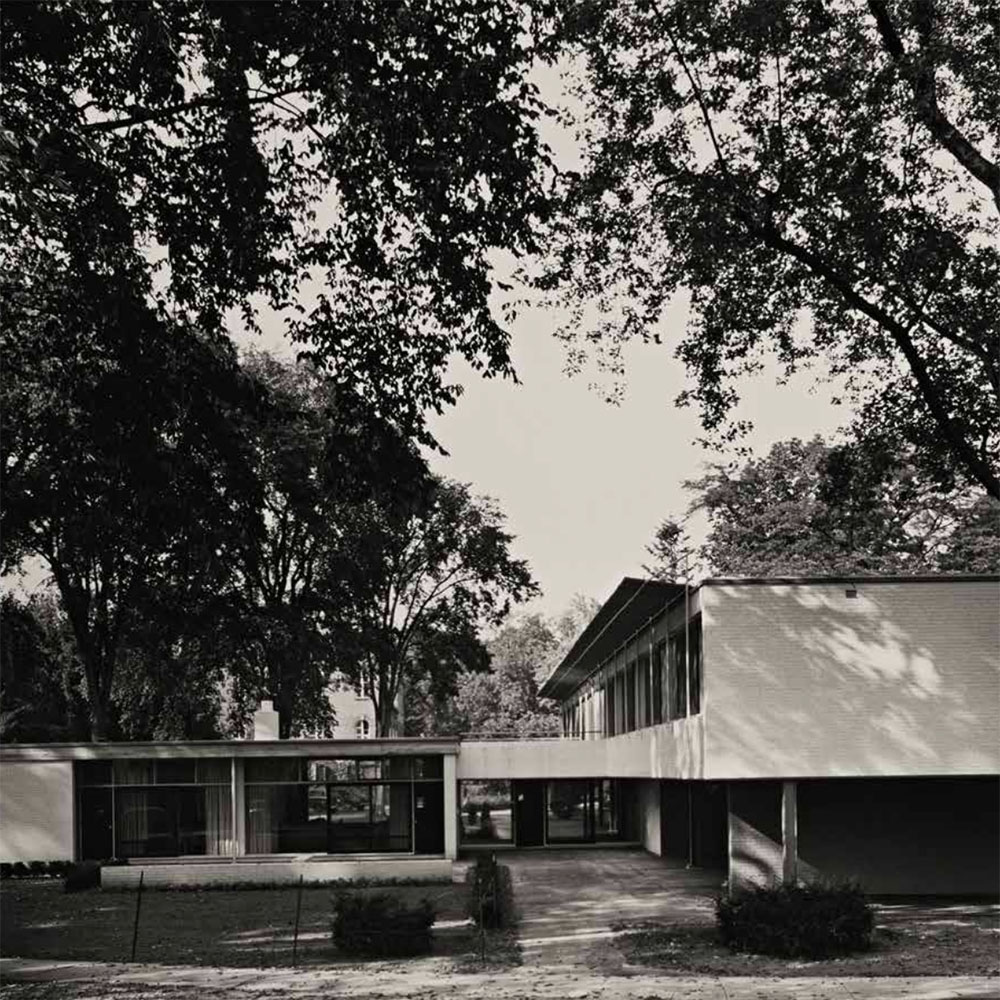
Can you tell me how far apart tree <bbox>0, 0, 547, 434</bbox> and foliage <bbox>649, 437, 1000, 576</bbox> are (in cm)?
3806

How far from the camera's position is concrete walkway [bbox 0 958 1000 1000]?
17.1 meters

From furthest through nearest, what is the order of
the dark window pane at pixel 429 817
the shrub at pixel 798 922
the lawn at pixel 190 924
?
the dark window pane at pixel 429 817, the lawn at pixel 190 924, the shrub at pixel 798 922

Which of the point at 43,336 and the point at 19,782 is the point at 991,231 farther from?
the point at 19,782

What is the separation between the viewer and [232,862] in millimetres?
36375

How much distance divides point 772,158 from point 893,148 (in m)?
1.73

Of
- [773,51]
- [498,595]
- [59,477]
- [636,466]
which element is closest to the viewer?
[59,477]

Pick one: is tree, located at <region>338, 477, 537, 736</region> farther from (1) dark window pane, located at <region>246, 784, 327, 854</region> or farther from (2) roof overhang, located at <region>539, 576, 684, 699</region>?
(1) dark window pane, located at <region>246, 784, 327, 854</region>

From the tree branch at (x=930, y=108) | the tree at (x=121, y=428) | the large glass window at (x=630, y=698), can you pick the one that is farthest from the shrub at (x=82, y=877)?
the tree branch at (x=930, y=108)

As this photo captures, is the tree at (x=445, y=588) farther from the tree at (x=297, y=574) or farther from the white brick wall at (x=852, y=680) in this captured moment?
the white brick wall at (x=852, y=680)

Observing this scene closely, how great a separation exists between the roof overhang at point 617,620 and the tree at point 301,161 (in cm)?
1484

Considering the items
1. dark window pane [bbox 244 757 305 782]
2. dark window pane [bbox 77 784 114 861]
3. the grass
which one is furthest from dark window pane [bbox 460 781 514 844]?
the grass

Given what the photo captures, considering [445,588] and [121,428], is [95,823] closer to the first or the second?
[445,588]

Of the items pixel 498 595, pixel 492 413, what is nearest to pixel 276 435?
pixel 498 595

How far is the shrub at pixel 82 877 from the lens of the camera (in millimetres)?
33656
